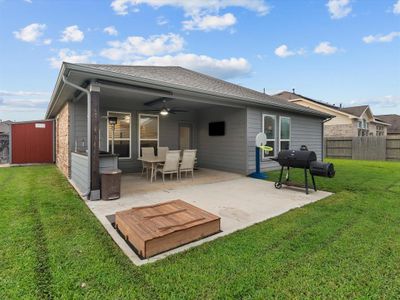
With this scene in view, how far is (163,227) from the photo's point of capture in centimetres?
269

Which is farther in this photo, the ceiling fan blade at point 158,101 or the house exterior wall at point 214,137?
the house exterior wall at point 214,137

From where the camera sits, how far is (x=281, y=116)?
917cm

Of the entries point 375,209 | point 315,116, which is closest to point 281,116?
point 315,116

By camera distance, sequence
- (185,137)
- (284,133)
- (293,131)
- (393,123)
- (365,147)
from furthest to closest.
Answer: (393,123) < (365,147) < (185,137) < (293,131) < (284,133)

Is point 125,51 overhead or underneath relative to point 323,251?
overhead

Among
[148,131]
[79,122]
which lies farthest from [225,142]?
[79,122]

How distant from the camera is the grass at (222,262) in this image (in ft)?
6.05

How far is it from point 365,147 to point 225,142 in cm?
1069

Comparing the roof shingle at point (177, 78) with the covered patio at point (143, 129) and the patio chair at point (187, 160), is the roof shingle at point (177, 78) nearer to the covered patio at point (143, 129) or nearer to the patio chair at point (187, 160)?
the covered patio at point (143, 129)

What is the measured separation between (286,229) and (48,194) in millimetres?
4857

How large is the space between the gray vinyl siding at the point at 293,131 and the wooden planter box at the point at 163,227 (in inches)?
198

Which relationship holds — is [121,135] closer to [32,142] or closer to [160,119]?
[160,119]

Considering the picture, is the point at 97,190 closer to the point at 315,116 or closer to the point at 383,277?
the point at 383,277

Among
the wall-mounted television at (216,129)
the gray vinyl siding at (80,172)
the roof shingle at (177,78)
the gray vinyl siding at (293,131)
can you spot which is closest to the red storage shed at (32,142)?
the gray vinyl siding at (80,172)
